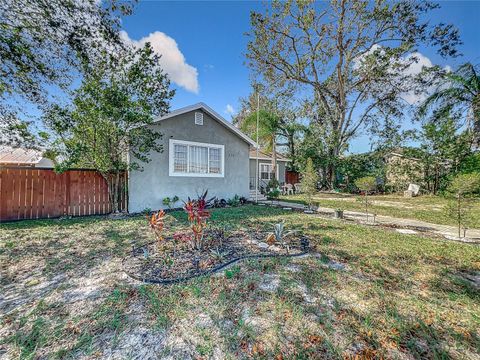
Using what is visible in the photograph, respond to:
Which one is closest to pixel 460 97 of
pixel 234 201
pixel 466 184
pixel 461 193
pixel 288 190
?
pixel 288 190

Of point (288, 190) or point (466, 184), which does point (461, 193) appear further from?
point (288, 190)

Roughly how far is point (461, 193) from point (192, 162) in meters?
8.70

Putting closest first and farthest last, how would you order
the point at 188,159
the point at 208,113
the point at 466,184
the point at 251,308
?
the point at 251,308, the point at 466,184, the point at 188,159, the point at 208,113

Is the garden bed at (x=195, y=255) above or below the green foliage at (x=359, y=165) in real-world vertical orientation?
below

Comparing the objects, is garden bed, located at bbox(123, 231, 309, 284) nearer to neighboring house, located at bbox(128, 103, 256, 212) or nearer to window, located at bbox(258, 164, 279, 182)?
neighboring house, located at bbox(128, 103, 256, 212)

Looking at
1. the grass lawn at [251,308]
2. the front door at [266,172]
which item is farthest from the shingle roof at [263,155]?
the grass lawn at [251,308]

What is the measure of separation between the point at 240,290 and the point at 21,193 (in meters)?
8.20

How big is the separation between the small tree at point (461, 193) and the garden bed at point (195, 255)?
12.2 feet

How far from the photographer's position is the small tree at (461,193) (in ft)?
16.9

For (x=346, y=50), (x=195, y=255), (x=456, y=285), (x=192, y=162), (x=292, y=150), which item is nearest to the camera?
(x=456, y=285)

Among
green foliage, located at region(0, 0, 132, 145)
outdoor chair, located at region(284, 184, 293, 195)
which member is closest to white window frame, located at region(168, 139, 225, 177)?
green foliage, located at region(0, 0, 132, 145)

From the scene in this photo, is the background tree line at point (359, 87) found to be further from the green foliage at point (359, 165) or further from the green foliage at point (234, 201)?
the green foliage at point (234, 201)

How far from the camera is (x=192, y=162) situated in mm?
10070

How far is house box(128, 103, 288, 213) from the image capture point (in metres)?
8.90
